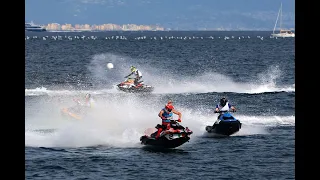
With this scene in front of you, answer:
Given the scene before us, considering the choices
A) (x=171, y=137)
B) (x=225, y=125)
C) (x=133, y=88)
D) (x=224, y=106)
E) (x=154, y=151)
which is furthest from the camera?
(x=133, y=88)

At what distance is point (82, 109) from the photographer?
3750 centimetres

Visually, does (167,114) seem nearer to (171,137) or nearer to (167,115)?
(167,115)

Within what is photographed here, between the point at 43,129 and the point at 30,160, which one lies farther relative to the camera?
the point at 43,129

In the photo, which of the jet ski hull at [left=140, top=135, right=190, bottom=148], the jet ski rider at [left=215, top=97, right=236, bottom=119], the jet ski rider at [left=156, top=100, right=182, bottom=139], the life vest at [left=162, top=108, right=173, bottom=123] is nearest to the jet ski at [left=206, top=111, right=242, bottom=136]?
the jet ski rider at [left=215, top=97, right=236, bottom=119]

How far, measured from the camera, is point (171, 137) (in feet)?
92.7

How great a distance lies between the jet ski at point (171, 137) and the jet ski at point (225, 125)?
5.04 metres

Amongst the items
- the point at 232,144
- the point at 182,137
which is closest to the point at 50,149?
the point at 182,137

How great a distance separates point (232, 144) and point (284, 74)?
59.4m

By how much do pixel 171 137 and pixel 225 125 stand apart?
607cm

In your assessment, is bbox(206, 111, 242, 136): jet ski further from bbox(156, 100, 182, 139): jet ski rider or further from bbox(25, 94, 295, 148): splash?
bbox(156, 100, 182, 139): jet ski rider

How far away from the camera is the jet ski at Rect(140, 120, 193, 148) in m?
28.1

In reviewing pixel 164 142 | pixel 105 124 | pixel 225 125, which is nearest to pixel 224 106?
pixel 225 125
